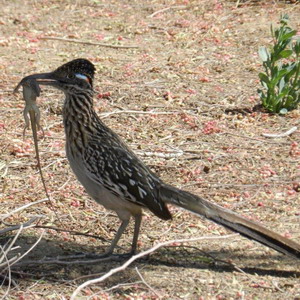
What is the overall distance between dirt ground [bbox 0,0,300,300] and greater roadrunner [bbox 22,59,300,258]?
0.39 m

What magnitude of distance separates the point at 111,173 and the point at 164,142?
245cm

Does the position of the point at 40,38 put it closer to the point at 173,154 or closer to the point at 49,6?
the point at 49,6

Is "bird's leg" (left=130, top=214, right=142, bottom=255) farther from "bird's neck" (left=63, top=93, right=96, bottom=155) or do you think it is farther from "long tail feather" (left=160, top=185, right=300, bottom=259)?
"bird's neck" (left=63, top=93, right=96, bottom=155)

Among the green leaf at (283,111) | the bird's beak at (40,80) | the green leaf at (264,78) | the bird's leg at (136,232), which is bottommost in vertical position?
the bird's leg at (136,232)

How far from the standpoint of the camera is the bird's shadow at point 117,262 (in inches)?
239

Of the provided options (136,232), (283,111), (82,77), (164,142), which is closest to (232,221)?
(136,232)

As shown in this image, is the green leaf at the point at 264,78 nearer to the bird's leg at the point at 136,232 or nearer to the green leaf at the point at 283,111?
the green leaf at the point at 283,111

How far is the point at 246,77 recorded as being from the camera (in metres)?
10.4

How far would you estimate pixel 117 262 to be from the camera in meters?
6.36

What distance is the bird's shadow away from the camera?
6070mm

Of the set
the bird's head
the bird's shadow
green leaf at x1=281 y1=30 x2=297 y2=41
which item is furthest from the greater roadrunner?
green leaf at x1=281 y1=30 x2=297 y2=41

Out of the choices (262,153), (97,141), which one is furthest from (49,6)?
(97,141)

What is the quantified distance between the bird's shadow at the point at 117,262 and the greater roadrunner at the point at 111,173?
220 millimetres

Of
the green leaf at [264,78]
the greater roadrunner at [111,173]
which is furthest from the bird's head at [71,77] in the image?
the green leaf at [264,78]
